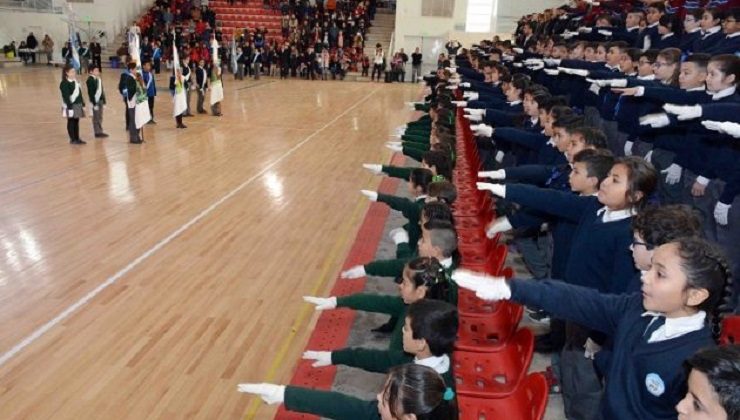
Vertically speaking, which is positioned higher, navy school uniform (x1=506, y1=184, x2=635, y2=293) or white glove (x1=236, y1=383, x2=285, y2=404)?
navy school uniform (x1=506, y1=184, x2=635, y2=293)

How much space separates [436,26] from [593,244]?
2487cm

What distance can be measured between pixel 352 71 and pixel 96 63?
10.5 m

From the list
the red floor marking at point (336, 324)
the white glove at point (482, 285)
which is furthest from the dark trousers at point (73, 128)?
the white glove at point (482, 285)

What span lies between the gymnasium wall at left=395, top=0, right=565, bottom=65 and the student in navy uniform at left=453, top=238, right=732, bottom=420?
78.8ft

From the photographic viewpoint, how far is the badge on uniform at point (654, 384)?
1910 millimetres

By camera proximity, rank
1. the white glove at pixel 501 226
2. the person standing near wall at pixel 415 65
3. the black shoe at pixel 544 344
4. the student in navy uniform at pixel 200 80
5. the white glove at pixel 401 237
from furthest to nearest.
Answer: the person standing near wall at pixel 415 65 → the student in navy uniform at pixel 200 80 → the white glove at pixel 401 237 → the white glove at pixel 501 226 → the black shoe at pixel 544 344

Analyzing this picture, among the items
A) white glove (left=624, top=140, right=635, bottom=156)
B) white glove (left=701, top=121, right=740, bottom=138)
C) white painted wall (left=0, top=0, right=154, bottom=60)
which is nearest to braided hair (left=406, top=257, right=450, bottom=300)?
white glove (left=701, top=121, right=740, bottom=138)

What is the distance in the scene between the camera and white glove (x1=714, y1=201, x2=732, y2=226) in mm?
3705

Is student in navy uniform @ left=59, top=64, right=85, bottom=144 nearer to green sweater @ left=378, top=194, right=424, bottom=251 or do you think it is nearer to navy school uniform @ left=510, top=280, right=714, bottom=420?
green sweater @ left=378, top=194, right=424, bottom=251

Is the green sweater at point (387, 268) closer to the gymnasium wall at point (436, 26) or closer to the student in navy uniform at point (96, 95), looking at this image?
the student in navy uniform at point (96, 95)

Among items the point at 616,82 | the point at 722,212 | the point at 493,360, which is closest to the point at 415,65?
the point at 616,82

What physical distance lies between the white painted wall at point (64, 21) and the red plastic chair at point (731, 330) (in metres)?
30.3

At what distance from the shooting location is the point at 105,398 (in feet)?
11.6

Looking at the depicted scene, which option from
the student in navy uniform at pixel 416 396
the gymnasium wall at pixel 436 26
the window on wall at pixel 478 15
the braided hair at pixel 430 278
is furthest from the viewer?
the window on wall at pixel 478 15
